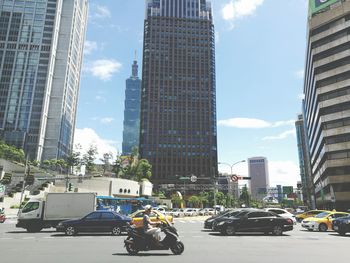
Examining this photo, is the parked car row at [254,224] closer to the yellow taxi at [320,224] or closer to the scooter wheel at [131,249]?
the yellow taxi at [320,224]

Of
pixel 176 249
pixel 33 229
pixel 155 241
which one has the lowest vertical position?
pixel 33 229

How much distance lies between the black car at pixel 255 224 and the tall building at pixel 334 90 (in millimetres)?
42564

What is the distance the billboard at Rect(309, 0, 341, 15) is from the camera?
6384 centimetres

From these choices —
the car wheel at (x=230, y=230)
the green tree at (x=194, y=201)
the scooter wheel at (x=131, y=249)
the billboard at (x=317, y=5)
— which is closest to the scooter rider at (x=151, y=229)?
the scooter wheel at (x=131, y=249)

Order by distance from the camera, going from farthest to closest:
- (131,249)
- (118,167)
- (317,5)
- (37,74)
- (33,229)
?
(37,74), (118,167), (317,5), (33,229), (131,249)

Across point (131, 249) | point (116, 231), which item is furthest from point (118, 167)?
point (131, 249)

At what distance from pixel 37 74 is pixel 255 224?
122639 millimetres

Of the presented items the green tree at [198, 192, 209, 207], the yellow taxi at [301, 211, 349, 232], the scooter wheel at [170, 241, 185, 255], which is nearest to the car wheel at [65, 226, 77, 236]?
the scooter wheel at [170, 241, 185, 255]

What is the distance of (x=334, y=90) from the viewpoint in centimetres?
5819

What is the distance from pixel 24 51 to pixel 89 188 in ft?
280

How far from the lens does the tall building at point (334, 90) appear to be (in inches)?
2184

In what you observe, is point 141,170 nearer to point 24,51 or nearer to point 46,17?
point 24,51

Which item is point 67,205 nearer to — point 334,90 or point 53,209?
point 53,209

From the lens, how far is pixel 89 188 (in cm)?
6384
